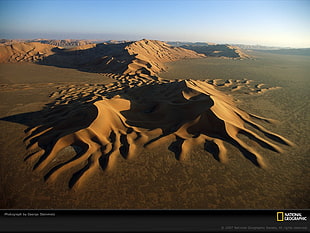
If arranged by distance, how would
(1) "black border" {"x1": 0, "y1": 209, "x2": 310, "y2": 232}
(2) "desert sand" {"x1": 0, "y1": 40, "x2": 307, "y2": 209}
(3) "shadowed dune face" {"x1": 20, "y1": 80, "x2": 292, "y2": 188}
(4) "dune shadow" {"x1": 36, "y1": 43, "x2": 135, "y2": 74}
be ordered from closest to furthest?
1. (1) "black border" {"x1": 0, "y1": 209, "x2": 310, "y2": 232}
2. (2) "desert sand" {"x1": 0, "y1": 40, "x2": 307, "y2": 209}
3. (3) "shadowed dune face" {"x1": 20, "y1": 80, "x2": 292, "y2": 188}
4. (4) "dune shadow" {"x1": 36, "y1": 43, "x2": 135, "y2": 74}

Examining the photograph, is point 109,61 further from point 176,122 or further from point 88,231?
point 88,231

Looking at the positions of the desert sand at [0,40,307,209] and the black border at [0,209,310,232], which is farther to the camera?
the desert sand at [0,40,307,209]

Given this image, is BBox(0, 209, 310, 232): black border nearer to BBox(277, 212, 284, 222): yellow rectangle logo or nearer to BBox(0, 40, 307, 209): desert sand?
BBox(277, 212, 284, 222): yellow rectangle logo

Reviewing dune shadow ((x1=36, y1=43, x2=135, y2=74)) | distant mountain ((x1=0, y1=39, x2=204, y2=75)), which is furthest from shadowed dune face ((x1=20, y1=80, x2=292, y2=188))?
dune shadow ((x1=36, y1=43, x2=135, y2=74))

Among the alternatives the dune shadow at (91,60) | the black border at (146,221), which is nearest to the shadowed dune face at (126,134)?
the black border at (146,221)

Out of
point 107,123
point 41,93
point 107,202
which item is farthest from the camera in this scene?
point 41,93

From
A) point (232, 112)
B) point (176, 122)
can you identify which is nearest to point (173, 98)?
point (176, 122)

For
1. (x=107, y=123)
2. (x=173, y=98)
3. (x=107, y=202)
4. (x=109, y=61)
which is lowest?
(x=107, y=202)
